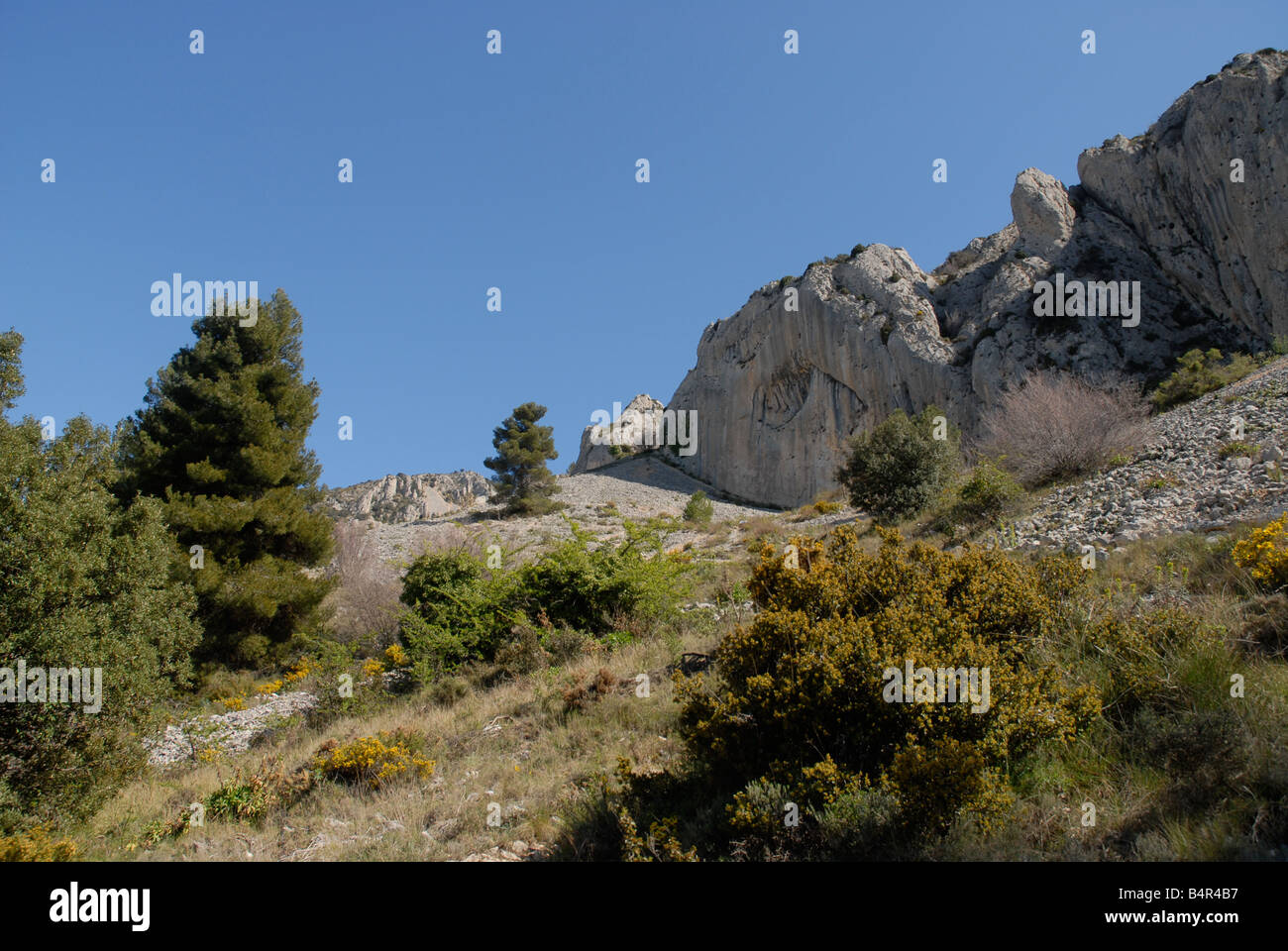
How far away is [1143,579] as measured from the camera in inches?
258

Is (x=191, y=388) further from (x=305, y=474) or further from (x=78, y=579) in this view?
(x=78, y=579)

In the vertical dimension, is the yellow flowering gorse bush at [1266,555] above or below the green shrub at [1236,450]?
below

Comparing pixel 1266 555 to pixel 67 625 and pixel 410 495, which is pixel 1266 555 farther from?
pixel 410 495

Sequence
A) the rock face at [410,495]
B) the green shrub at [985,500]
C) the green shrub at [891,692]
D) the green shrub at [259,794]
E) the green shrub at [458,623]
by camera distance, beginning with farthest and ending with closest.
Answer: the rock face at [410,495]
the green shrub at [985,500]
the green shrub at [458,623]
the green shrub at [259,794]
the green shrub at [891,692]

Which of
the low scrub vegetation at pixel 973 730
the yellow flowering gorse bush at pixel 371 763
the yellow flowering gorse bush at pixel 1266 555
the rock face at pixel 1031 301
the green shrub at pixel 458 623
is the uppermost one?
the rock face at pixel 1031 301

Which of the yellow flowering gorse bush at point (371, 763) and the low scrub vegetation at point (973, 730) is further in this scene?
the yellow flowering gorse bush at point (371, 763)

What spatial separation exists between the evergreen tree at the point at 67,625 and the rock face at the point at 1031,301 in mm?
31992

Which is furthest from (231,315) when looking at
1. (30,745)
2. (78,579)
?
(30,745)

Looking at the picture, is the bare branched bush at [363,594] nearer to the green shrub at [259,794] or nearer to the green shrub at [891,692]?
the green shrub at [259,794]

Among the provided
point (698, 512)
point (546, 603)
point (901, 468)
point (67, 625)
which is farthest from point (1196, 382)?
point (67, 625)

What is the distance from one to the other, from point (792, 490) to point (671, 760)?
40349 mm

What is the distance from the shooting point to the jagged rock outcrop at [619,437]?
61906 millimetres

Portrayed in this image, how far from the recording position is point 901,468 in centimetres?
1731

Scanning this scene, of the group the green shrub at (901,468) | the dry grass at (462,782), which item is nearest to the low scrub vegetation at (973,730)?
the dry grass at (462,782)
